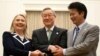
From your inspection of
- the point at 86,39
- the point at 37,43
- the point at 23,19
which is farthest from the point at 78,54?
the point at 23,19

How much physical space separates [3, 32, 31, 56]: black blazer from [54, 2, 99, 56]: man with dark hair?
47 cm

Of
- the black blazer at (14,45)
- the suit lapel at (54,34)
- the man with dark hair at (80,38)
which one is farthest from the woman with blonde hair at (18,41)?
the man with dark hair at (80,38)

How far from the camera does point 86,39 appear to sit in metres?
3.17

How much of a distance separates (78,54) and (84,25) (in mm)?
370

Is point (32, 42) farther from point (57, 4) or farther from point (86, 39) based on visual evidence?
point (57, 4)

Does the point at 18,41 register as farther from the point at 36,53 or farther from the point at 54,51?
the point at 54,51

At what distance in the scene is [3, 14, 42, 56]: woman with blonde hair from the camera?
11.1ft

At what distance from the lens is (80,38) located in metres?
3.21

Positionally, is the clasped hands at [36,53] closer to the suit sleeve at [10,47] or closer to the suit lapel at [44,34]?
the suit sleeve at [10,47]

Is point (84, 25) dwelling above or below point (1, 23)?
above

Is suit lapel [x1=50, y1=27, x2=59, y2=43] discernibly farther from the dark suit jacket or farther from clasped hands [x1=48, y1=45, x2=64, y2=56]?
clasped hands [x1=48, y1=45, x2=64, y2=56]

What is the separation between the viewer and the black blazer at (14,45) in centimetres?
339

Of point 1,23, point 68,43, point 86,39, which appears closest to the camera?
point 86,39

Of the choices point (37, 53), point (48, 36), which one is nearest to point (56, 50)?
point (37, 53)
